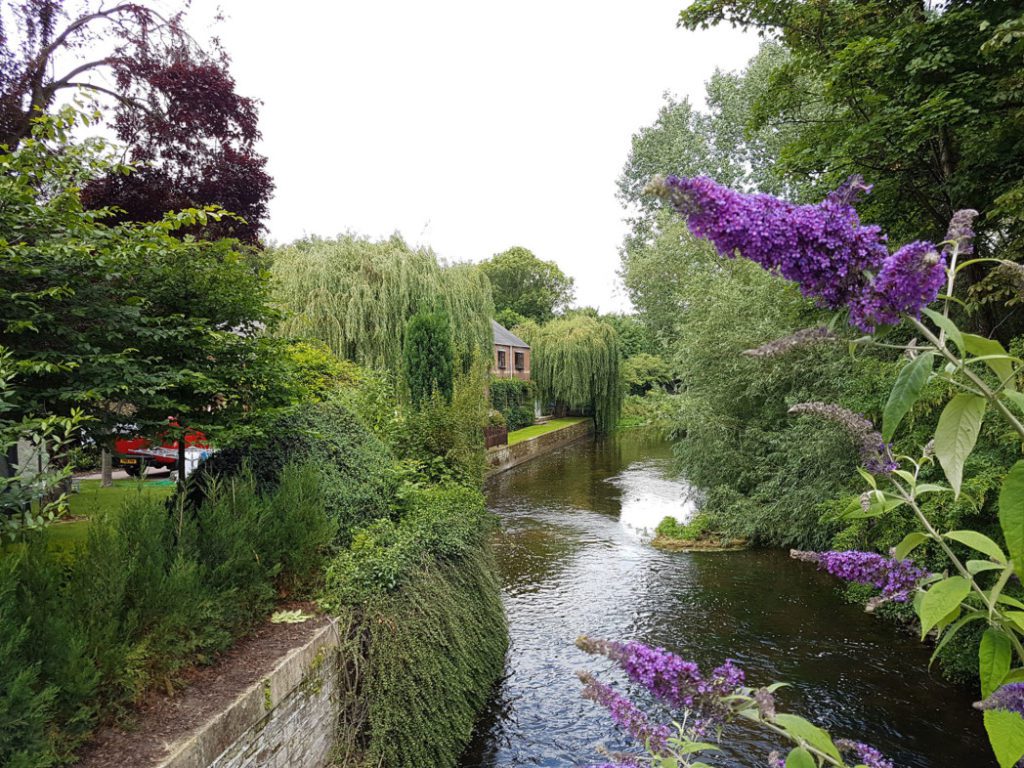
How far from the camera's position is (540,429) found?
26.0 metres

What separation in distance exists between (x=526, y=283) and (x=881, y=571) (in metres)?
52.0

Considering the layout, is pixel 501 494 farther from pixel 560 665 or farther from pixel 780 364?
pixel 560 665

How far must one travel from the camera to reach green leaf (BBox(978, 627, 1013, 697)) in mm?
1026

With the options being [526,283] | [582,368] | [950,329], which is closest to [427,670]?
[950,329]

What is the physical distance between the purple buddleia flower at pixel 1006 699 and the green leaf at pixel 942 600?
18 cm

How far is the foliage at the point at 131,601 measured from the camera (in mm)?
2508

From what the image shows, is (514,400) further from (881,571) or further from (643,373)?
(881,571)

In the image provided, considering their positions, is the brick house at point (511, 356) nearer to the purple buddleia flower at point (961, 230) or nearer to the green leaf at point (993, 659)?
the purple buddleia flower at point (961, 230)

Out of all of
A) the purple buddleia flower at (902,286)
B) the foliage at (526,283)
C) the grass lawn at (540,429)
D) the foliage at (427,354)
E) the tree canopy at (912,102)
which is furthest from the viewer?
the foliage at (526,283)

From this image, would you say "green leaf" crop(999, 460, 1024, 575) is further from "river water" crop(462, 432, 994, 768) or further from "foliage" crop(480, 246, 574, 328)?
"foliage" crop(480, 246, 574, 328)

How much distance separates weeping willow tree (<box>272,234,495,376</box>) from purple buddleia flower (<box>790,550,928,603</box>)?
13.0 m

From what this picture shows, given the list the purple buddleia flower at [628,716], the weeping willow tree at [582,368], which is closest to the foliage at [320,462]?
the purple buddleia flower at [628,716]

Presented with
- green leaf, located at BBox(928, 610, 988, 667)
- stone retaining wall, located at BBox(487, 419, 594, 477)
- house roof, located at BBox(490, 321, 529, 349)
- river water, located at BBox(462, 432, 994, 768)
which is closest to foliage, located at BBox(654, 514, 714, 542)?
river water, located at BBox(462, 432, 994, 768)

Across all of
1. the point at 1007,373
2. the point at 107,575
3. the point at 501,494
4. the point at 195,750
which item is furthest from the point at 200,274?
the point at 501,494
